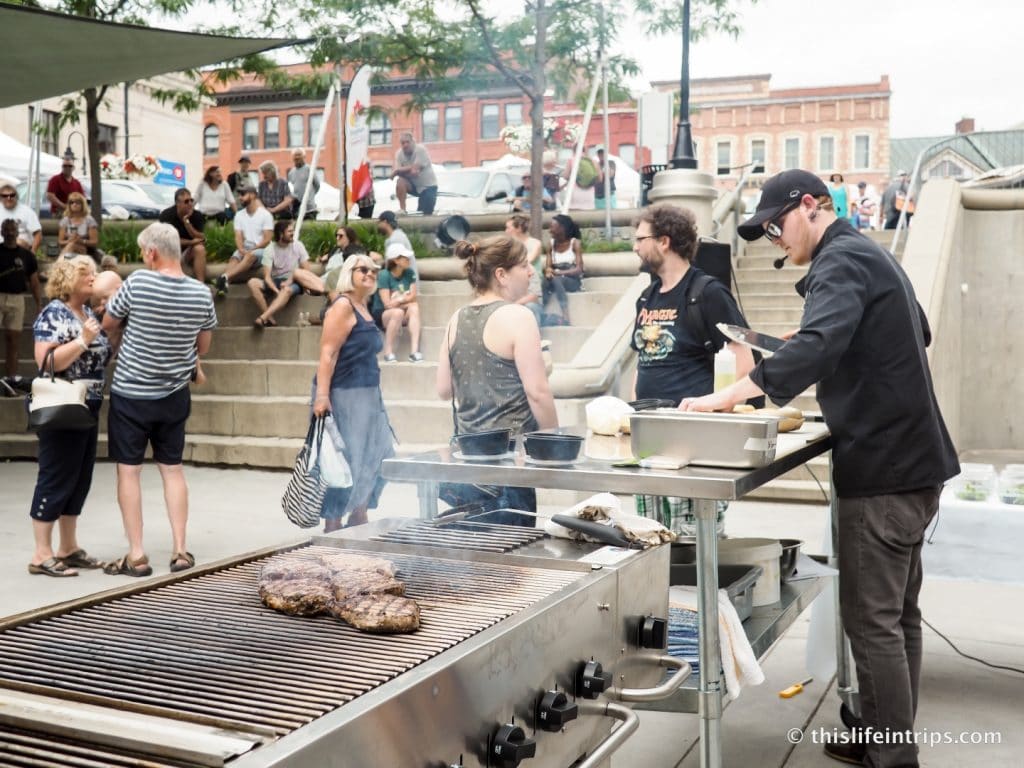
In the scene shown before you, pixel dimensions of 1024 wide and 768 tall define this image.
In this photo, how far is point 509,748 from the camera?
5.37ft

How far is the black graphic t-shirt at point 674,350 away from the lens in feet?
13.8

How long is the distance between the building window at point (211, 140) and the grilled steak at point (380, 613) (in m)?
54.4

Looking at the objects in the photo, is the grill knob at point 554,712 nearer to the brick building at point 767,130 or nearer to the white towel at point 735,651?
the white towel at point 735,651

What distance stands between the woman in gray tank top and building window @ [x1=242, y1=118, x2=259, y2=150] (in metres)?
48.9

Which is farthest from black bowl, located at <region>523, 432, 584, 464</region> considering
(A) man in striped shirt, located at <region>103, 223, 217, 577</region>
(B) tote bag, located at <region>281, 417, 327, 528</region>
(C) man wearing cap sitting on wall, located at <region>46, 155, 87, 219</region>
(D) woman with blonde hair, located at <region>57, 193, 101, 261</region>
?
(C) man wearing cap sitting on wall, located at <region>46, 155, 87, 219</region>

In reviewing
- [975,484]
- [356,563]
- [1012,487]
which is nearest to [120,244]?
[975,484]

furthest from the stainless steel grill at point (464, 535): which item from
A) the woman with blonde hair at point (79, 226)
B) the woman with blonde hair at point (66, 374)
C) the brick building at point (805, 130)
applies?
the brick building at point (805, 130)

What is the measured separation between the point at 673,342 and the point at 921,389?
1.32 meters

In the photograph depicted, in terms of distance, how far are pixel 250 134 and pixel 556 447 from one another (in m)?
51.2

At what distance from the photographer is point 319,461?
5668mm

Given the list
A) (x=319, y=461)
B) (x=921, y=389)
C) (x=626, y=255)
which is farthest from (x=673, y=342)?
(x=626, y=255)

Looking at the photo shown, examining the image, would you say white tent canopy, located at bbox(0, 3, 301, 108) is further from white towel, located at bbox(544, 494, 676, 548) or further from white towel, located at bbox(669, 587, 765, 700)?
white towel, located at bbox(669, 587, 765, 700)

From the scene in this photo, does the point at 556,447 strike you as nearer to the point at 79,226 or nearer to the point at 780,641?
the point at 780,641

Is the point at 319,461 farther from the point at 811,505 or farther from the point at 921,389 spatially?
the point at 811,505
